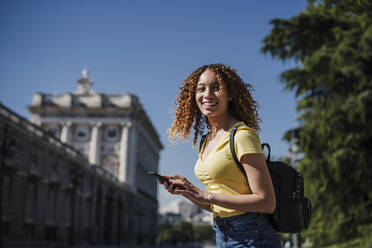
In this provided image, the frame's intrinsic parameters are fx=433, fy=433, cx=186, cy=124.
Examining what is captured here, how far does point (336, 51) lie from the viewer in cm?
1540

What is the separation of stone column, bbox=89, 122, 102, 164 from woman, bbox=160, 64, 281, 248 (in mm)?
61184

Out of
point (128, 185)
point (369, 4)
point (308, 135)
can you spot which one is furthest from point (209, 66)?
point (128, 185)

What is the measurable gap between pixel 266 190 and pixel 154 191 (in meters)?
84.7

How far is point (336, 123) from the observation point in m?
15.9

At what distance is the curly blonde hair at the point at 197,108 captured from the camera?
2.38 metres

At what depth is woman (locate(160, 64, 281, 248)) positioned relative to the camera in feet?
6.61

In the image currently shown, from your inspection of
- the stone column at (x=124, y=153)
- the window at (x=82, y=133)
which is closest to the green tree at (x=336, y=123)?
the stone column at (x=124, y=153)

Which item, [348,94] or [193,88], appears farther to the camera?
[348,94]

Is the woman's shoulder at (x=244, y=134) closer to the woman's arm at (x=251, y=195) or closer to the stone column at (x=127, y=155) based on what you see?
the woman's arm at (x=251, y=195)

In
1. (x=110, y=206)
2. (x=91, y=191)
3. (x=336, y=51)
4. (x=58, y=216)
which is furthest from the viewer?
(x=110, y=206)

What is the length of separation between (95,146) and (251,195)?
62.0m

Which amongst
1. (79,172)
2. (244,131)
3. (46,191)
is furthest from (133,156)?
(244,131)

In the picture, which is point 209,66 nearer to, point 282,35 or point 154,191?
point 282,35

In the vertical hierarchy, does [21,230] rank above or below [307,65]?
below
